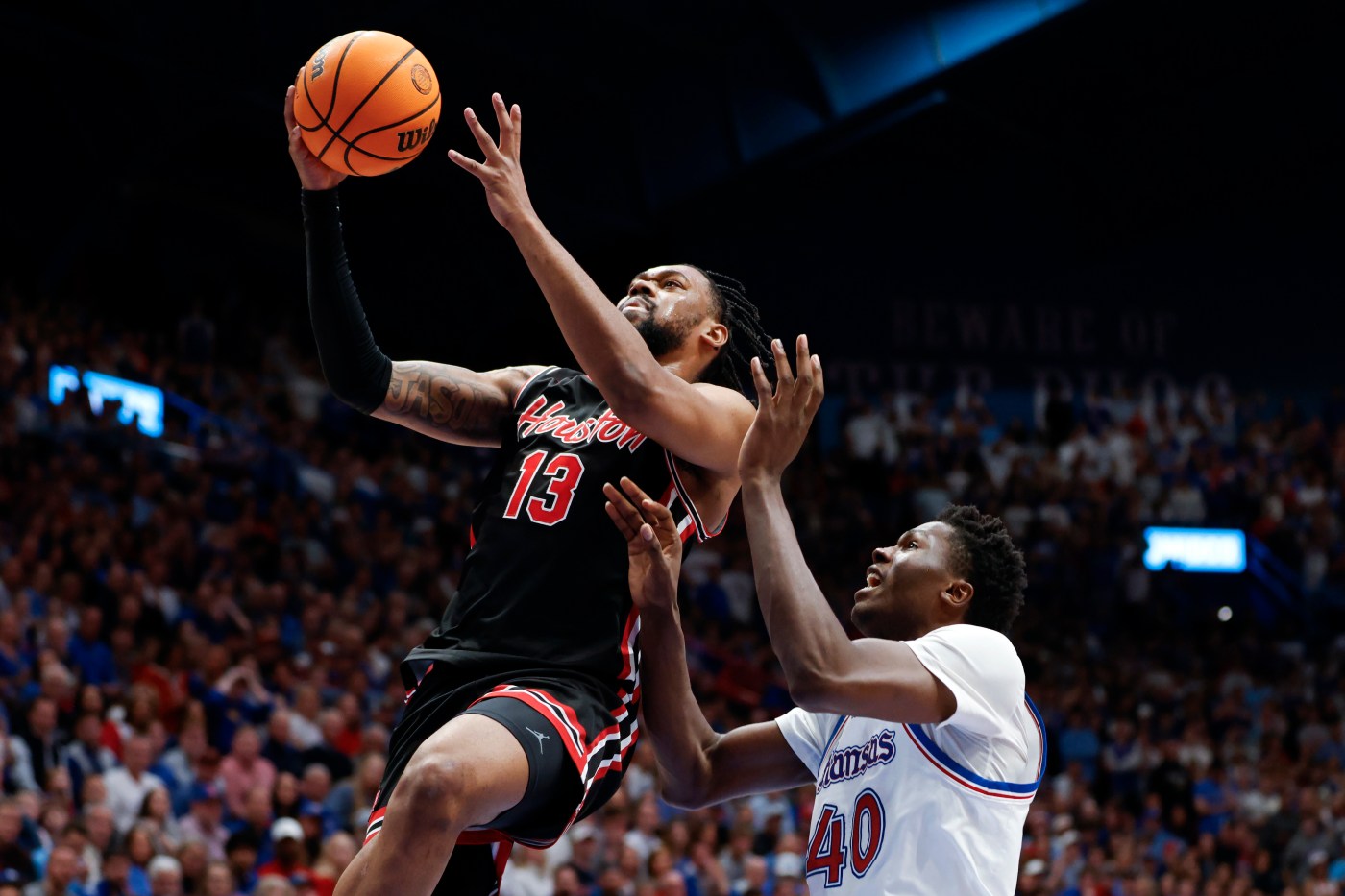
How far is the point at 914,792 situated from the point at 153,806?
598 cm

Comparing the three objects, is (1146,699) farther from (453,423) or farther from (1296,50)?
(453,423)

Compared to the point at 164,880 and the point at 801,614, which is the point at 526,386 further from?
the point at 164,880

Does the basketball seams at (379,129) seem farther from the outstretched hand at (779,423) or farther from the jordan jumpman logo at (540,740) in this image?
the jordan jumpman logo at (540,740)

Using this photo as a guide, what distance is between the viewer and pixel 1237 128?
20.7 meters

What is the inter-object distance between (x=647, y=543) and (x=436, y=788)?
894mm

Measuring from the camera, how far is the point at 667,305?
4582mm

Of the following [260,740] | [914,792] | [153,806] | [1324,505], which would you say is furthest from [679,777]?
[1324,505]

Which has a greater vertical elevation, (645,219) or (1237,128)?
(1237,128)

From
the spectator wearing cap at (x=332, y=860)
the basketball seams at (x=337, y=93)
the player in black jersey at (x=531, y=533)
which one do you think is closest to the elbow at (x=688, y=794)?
the player in black jersey at (x=531, y=533)

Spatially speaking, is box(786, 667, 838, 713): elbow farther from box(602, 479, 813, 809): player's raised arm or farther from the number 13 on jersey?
the number 13 on jersey

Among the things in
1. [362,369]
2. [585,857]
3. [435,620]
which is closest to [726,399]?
[362,369]

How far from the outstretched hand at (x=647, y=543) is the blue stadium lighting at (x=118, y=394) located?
1069cm

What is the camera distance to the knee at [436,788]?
3.46 m

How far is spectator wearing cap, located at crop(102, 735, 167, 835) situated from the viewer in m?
8.81
